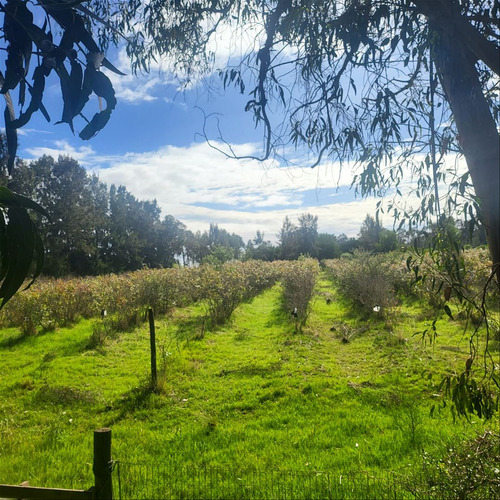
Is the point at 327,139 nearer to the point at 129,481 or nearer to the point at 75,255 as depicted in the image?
the point at 129,481

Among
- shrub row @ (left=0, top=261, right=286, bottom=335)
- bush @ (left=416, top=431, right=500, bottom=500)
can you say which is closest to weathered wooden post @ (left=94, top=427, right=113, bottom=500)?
bush @ (left=416, top=431, right=500, bottom=500)

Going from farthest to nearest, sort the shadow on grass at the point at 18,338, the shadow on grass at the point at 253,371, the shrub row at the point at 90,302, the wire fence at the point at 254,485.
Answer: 1. the shrub row at the point at 90,302
2. the shadow on grass at the point at 18,338
3. the shadow on grass at the point at 253,371
4. the wire fence at the point at 254,485

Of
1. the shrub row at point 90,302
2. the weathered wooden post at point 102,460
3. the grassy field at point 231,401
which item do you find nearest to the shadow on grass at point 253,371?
the grassy field at point 231,401

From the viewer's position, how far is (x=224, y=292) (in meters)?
11.7

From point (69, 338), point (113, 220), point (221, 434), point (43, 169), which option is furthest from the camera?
point (113, 220)

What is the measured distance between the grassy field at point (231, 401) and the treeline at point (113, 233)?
15.6 metres

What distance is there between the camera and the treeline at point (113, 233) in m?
30.2

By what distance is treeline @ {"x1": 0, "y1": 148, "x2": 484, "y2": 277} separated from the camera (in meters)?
30.2

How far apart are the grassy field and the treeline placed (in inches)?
613

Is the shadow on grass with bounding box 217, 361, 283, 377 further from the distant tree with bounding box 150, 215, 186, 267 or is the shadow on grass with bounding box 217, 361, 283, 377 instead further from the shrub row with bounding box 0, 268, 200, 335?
the distant tree with bounding box 150, 215, 186, 267

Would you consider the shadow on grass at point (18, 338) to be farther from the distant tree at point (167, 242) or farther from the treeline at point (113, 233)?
the distant tree at point (167, 242)

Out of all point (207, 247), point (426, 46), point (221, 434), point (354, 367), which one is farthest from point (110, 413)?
point (207, 247)

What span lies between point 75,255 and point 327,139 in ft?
113

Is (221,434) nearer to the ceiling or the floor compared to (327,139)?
nearer to the floor
